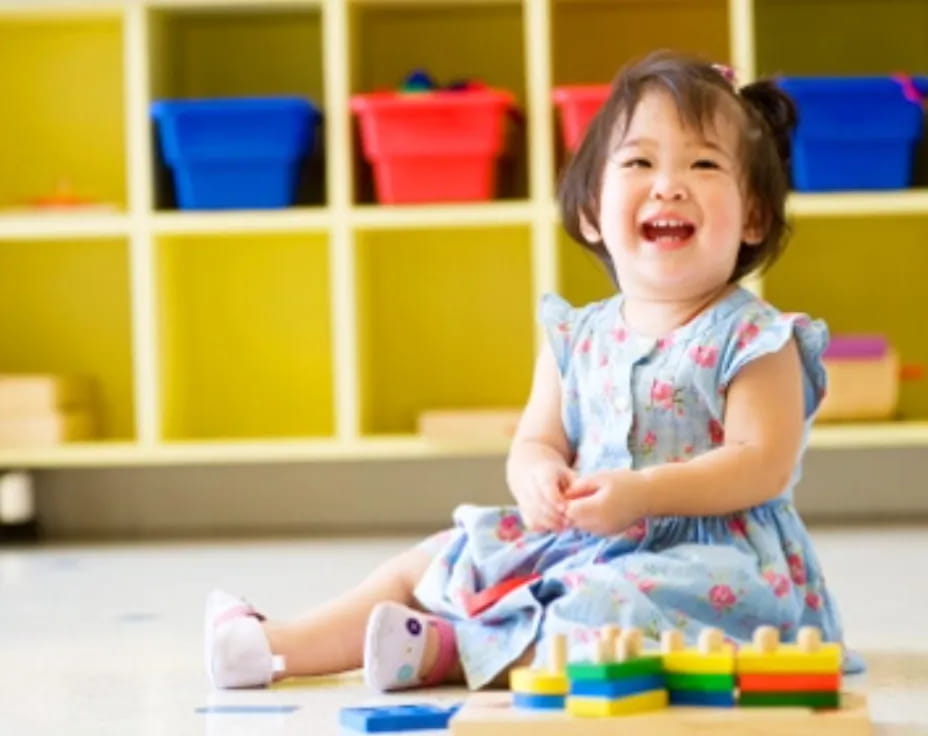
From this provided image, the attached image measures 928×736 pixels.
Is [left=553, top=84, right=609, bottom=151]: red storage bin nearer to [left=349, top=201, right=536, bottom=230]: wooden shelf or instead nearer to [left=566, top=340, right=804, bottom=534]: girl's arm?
[left=349, top=201, right=536, bottom=230]: wooden shelf

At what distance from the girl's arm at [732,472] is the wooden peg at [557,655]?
264 millimetres

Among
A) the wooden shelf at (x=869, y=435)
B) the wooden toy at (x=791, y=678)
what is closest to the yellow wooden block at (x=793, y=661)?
the wooden toy at (x=791, y=678)

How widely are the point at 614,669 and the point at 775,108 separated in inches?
25.5

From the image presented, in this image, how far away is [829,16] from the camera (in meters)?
3.06

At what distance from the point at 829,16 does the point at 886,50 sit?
4.0 inches

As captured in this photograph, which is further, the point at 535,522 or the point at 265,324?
the point at 265,324

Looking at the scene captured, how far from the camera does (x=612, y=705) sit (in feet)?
3.64

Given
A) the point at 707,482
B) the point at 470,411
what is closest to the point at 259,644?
the point at 707,482

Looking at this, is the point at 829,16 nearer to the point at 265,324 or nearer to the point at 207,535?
the point at 265,324

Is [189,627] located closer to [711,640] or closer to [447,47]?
[711,640]

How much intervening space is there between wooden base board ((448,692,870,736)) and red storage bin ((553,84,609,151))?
5.54 ft

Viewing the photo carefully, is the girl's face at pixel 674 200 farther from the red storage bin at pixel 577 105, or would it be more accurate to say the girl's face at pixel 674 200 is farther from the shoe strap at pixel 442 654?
the red storage bin at pixel 577 105

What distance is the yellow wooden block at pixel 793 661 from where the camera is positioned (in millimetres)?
1122

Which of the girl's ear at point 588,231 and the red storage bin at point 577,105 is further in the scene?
the red storage bin at point 577,105
